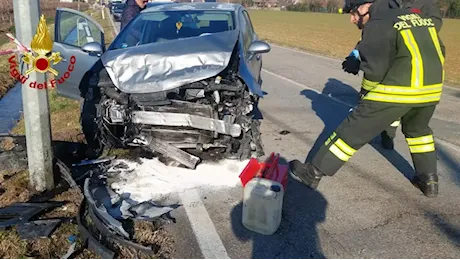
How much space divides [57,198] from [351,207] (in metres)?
2.69

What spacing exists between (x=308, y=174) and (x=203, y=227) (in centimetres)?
129

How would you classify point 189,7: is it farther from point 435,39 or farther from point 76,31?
point 435,39

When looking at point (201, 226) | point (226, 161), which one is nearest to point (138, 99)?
point (226, 161)

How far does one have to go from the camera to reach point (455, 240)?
355 centimetres

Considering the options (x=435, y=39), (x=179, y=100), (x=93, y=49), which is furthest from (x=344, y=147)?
(x=93, y=49)

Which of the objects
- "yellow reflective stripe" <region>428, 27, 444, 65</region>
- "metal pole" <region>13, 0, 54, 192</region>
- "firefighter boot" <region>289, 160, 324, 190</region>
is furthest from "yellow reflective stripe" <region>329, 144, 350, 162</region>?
"metal pole" <region>13, 0, 54, 192</region>

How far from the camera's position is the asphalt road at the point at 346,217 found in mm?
3346

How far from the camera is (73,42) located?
5.98 m

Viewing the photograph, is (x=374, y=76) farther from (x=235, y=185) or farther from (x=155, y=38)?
(x=155, y=38)

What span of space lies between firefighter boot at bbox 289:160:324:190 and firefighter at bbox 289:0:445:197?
0.18 ft

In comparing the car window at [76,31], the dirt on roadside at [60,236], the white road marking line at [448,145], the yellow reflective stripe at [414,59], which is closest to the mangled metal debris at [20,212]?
the dirt on roadside at [60,236]

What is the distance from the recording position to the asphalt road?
335 centimetres

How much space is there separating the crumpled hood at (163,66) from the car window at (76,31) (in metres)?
1.31

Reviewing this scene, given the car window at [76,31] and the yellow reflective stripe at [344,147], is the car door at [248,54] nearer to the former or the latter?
the yellow reflective stripe at [344,147]
